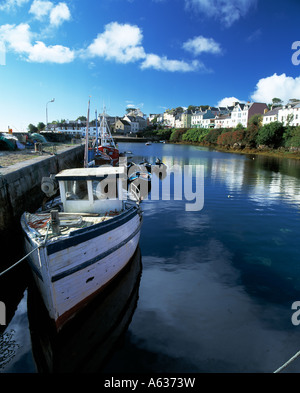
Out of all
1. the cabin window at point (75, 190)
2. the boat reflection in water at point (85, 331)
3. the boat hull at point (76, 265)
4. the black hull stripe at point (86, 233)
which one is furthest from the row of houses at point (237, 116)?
the boat reflection in water at point (85, 331)

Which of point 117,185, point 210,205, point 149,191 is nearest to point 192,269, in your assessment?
point 117,185

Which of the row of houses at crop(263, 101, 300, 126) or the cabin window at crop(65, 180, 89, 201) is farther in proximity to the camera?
the row of houses at crop(263, 101, 300, 126)

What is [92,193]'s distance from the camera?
9781 millimetres

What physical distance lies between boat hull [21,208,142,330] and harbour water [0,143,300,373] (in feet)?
2.74

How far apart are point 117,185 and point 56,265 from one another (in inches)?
171

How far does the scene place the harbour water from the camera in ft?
21.5

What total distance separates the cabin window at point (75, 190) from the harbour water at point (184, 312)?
405 cm

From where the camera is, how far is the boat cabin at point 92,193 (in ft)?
32.1

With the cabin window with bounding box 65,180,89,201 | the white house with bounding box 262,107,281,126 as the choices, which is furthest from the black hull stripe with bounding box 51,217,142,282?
the white house with bounding box 262,107,281,126

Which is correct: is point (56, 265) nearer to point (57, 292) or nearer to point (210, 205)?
point (57, 292)

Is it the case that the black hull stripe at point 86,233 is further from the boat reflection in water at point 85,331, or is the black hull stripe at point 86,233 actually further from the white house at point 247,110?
the white house at point 247,110

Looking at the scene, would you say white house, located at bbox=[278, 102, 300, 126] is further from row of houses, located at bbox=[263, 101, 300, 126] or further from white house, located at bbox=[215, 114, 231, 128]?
white house, located at bbox=[215, 114, 231, 128]

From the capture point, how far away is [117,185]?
1006cm

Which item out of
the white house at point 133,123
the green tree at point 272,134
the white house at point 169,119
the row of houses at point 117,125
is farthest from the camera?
the white house at point 169,119
